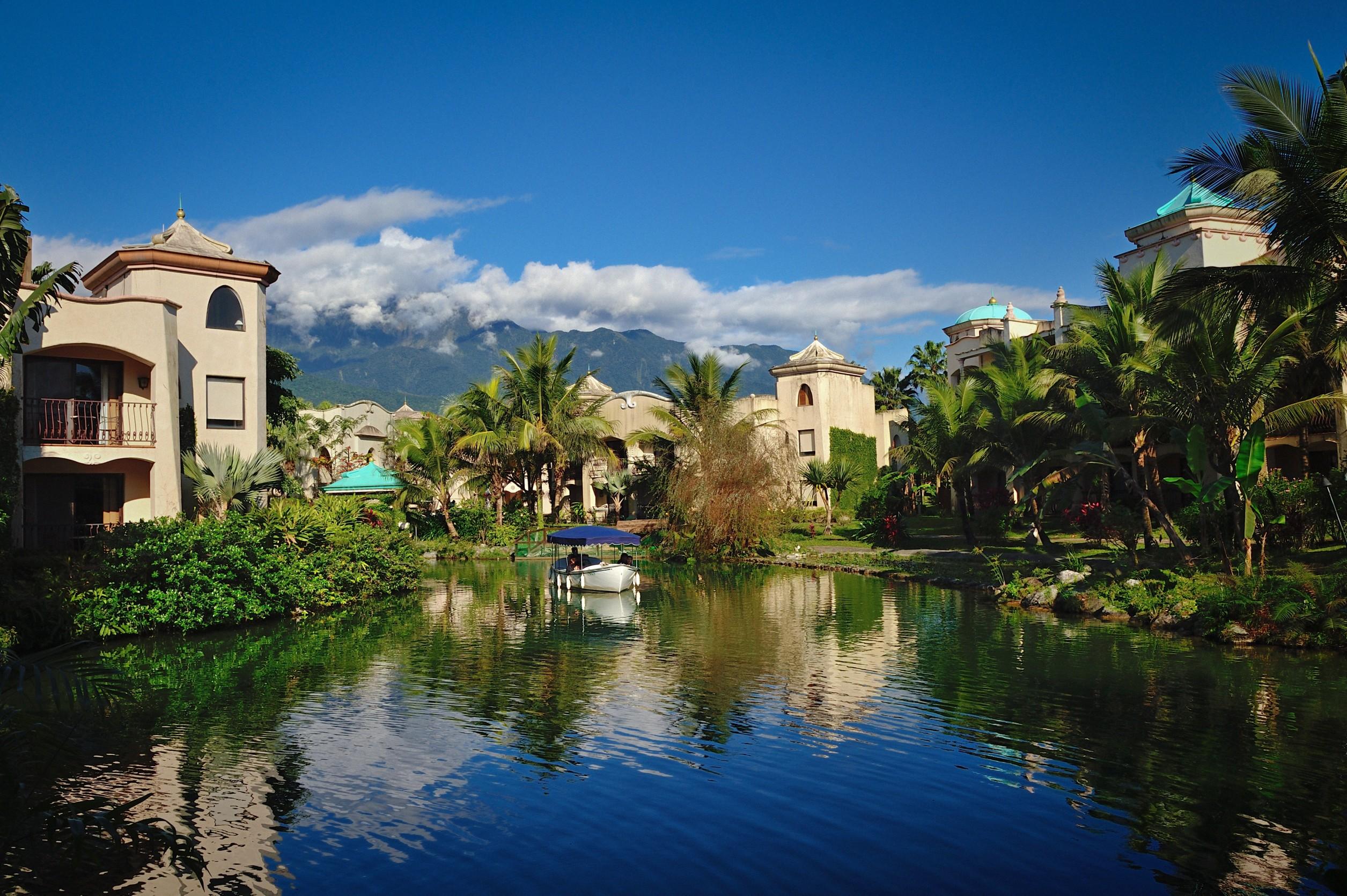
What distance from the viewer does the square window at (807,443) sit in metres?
47.7

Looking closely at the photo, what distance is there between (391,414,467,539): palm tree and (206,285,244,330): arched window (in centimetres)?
1355

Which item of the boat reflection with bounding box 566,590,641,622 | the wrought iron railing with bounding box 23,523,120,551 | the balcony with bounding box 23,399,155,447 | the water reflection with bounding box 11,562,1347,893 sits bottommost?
the water reflection with bounding box 11,562,1347,893

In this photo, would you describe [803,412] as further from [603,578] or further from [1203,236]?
[603,578]

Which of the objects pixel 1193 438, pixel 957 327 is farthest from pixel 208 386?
pixel 957 327

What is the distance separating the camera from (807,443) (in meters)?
47.9

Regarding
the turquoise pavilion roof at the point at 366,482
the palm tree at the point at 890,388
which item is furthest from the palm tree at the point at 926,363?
the turquoise pavilion roof at the point at 366,482

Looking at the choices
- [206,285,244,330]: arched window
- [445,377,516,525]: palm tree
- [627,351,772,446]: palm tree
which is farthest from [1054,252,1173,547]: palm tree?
[206,285,244,330]: arched window

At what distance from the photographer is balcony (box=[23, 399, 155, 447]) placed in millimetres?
21375

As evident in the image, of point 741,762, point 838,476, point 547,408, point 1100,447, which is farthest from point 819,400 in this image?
point 741,762

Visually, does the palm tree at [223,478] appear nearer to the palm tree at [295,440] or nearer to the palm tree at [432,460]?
the palm tree at [432,460]

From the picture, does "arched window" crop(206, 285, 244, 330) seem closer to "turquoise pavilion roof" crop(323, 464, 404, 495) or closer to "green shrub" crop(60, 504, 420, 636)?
"green shrub" crop(60, 504, 420, 636)

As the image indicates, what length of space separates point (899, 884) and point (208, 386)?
2460cm

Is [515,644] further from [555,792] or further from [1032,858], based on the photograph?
[1032,858]

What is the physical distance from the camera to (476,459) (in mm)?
41656
